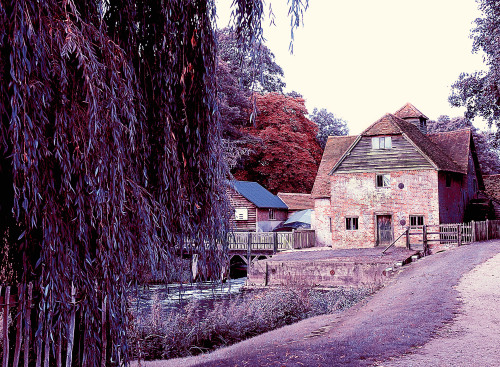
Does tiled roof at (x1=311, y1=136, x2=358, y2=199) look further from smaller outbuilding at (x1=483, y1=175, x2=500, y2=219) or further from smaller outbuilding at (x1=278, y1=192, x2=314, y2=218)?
smaller outbuilding at (x1=483, y1=175, x2=500, y2=219)

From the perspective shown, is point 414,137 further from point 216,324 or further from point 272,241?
point 216,324

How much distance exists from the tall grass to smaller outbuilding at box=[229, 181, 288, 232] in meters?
23.5

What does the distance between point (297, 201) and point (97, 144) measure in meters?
43.9

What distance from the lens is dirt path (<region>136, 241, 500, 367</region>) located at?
27.9ft

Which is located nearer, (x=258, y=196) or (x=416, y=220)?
(x=416, y=220)

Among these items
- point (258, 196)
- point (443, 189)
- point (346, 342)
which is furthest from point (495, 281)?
point (258, 196)

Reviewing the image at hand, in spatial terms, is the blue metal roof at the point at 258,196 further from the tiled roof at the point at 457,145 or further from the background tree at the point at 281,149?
the tiled roof at the point at 457,145

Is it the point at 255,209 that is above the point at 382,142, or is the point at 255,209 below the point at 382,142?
below

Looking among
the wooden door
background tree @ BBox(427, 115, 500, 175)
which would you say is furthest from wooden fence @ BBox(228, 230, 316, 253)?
background tree @ BBox(427, 115, 500, 175)

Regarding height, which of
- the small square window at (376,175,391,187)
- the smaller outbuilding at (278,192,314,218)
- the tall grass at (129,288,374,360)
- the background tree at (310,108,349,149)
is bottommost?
the tall grass at (129,288,374,360)

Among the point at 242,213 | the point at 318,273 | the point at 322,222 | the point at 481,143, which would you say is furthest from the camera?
the point at 481,143

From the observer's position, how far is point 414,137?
34.4 metres

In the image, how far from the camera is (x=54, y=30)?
4.27 m

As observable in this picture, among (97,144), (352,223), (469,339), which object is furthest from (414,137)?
(97,144)
